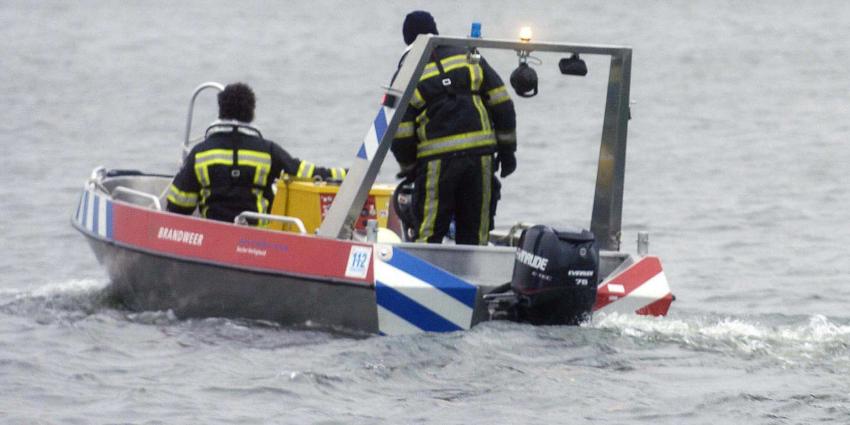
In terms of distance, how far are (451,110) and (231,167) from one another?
1300mm

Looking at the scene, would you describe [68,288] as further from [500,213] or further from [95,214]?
[500,213]

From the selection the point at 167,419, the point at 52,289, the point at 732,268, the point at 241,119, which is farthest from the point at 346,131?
the point at 167,419

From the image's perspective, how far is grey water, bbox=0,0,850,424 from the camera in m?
8.28

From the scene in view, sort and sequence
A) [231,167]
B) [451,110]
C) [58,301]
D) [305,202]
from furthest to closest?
[58,301] → [305,202] → [231,167] → [451,110]

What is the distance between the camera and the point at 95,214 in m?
10.8

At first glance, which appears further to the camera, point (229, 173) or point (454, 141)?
point (229, 173)

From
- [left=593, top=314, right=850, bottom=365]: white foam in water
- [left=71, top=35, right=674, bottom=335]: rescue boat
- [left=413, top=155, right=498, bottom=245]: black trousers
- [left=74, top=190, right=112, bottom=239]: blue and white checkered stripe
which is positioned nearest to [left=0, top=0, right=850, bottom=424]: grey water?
[left=593, top=314, right=850, bottom=365]: white foam in water

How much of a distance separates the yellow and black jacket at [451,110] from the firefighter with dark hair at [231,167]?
0.76m

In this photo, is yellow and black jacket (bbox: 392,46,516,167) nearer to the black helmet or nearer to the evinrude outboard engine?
the black helmet

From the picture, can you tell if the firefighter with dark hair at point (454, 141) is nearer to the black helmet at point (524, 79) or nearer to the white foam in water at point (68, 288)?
the black helmet at point (524, 79)

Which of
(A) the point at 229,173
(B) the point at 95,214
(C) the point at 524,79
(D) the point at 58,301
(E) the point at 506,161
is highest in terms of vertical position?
(C) the point at 524,79

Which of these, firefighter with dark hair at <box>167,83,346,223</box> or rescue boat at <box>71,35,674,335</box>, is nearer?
rescue boat at <box>71,35,674,335</box>

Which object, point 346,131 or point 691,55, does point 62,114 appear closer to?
point 346,131

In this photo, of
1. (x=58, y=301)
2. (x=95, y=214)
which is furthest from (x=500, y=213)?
(x=95, y=214)
